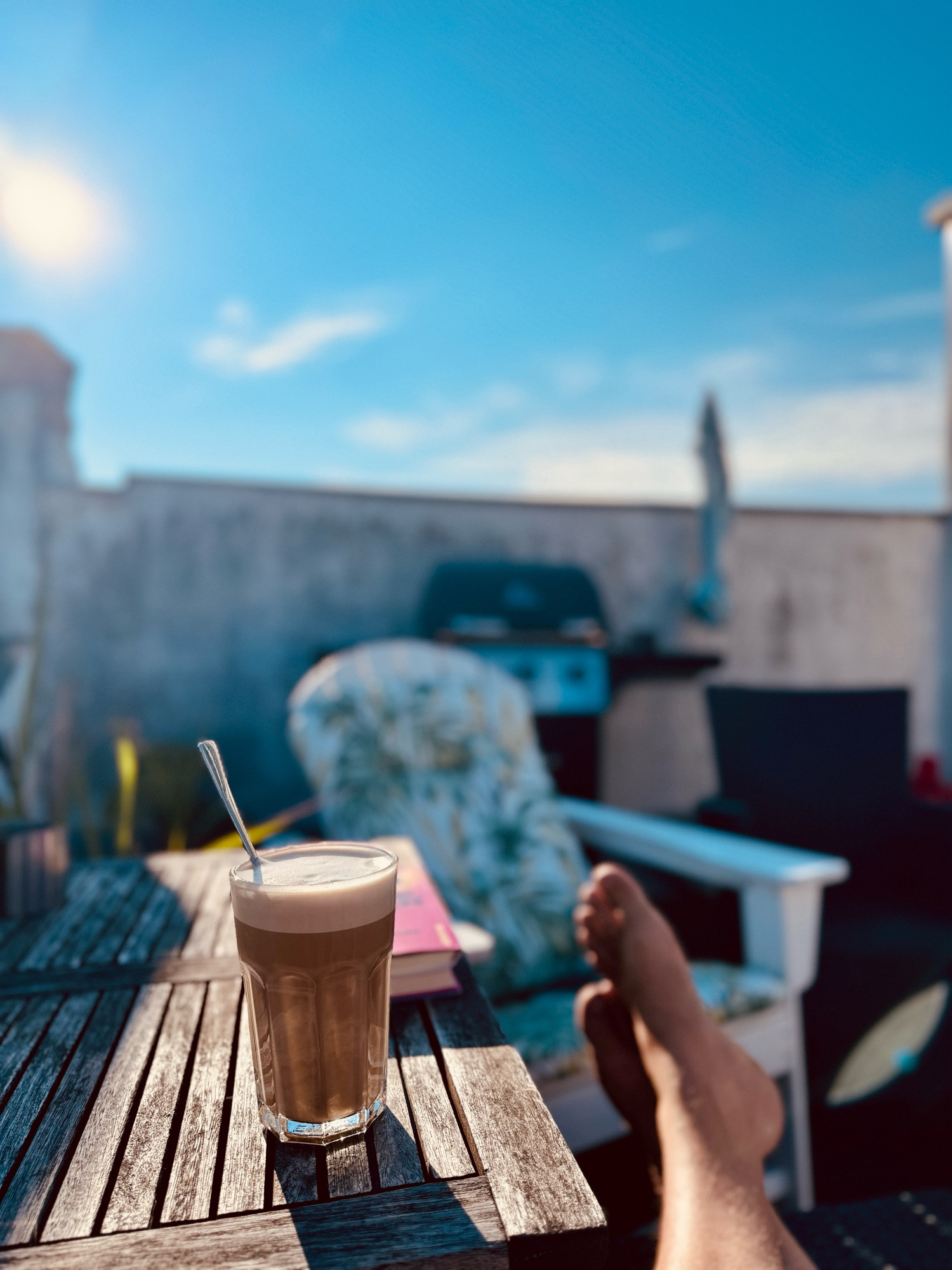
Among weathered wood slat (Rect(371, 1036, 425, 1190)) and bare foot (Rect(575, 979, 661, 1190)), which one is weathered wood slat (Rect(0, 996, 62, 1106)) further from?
bare foot (Rect(575, 979, 661, 1190))

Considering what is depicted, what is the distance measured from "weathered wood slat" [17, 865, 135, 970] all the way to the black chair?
4.63 feet

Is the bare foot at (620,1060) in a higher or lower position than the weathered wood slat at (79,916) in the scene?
lower

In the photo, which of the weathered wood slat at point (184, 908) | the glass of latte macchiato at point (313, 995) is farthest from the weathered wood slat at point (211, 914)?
the glass of latte macchiato at point (313, 995)

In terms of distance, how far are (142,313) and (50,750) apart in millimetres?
2150

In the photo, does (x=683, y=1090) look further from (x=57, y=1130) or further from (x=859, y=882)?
(x=859, y=882)

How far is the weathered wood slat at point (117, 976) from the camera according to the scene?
30.1 inches

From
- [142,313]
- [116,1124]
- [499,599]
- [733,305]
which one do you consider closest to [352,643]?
[499,599]

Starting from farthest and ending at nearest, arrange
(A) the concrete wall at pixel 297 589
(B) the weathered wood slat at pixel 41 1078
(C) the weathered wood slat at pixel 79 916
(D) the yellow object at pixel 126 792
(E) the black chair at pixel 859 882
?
(A) the concrete wall at pixel 297 589 < (D) the yellow object at pixel 126 792 < (E) the black chair at pixel 859 882 < (C) the weathered wood slat at pixel 79 916 < (B) the weathered wood slat at pixel 41 1078

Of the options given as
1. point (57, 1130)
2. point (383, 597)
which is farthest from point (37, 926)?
point (383, 597)

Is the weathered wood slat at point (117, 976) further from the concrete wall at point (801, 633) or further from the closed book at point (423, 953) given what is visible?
the concrete wall at point (801, 633)

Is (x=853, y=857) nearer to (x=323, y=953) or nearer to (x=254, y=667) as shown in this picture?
(x=323, y=953)

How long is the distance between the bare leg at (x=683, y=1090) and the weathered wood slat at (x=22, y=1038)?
0.62m

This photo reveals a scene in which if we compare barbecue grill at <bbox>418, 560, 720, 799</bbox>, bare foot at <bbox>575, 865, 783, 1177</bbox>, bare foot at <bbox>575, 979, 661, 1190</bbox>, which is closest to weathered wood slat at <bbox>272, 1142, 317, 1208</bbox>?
bare foot at <bbox>575, 865, 783, 1177</bbox>

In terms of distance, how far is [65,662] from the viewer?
3436 mm
